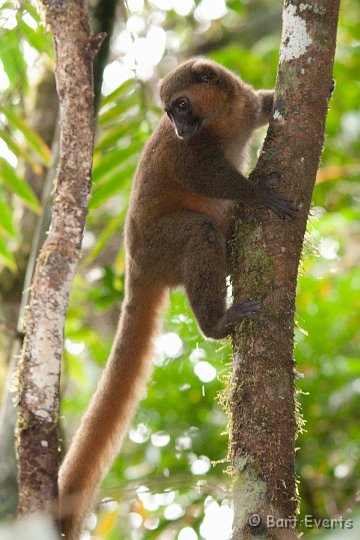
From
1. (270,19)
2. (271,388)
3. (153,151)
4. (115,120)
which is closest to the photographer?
(271,388)

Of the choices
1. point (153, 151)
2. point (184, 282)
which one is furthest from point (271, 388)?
point (153, 151)

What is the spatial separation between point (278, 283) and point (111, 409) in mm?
1410

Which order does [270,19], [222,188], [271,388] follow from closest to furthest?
1. [271,388]
2. [222,188]
3. [270,19]

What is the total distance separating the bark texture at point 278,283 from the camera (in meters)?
2.46

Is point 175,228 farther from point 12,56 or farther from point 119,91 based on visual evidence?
point 12,56

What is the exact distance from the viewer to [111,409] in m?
3.87

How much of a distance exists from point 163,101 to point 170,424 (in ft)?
7.59

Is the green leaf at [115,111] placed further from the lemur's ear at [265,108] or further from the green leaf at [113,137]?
the lemur's ear at [265,108]

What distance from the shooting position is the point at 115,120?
5074 millimetres

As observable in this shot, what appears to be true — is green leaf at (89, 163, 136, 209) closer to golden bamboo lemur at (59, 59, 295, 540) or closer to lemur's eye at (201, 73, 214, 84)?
golden bamboo lemur at (59, 59, 295, 540)

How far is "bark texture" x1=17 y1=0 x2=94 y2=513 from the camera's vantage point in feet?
8.68

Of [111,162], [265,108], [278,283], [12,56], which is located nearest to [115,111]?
[111,162]

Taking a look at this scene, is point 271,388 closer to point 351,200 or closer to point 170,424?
point 170,424

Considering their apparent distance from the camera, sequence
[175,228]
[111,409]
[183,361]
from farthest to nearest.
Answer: [183,361] < [175,228] < [111,409]
